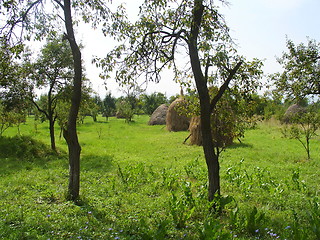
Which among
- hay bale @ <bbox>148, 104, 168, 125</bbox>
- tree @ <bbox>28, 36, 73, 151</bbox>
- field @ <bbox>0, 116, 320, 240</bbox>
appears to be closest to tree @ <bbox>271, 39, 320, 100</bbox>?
field @ <bbox>0, 116, 320, 240</bbox>

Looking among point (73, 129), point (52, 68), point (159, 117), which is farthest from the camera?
point (159, 117)

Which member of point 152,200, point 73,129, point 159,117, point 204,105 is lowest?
point 152,200

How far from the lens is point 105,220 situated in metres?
5.44

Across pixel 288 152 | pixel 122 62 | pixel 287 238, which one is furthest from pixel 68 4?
pixel 288 152

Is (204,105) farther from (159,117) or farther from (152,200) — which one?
(159,117)

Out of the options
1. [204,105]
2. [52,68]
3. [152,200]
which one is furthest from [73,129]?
[52,68]

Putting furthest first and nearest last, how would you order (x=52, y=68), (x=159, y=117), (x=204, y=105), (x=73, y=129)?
(x=159, y=117)
(x=52, y=68)
(x=73, y=129)
(x=204, y=105)

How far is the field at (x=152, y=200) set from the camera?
4.67 meters

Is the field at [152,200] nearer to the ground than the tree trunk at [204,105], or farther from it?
nearer to the ground

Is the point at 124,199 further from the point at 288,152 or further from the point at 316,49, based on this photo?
the point at 288,152

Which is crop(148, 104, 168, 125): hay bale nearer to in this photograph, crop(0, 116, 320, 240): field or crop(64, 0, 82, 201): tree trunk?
crop(0, 116, 320, 240): field

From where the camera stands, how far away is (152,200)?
689cm

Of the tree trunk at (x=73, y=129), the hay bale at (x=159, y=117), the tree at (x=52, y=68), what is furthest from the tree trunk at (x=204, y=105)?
the hay bale at (x=159, y=117)

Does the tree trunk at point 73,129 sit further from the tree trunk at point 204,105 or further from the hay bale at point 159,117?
the hay bale at point 159,117
